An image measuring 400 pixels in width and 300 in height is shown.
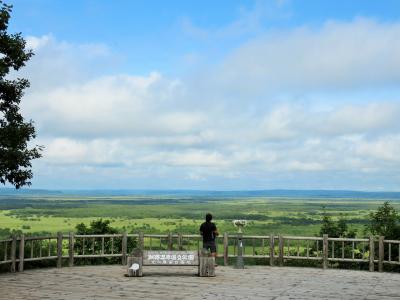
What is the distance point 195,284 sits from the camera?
591 inches

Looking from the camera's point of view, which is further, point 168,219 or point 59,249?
point 168,219

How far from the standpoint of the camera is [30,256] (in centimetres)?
1823

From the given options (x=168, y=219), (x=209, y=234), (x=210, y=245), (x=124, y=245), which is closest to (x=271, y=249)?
(x=210, y=245)

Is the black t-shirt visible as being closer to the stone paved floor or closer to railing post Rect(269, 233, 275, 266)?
the stone paved floor

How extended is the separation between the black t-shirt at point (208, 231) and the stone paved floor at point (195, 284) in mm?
1125

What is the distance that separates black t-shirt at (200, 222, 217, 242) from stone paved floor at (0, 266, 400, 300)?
1.13 meters

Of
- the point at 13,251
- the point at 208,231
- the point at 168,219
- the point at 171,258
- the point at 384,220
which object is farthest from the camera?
the point at 168,219

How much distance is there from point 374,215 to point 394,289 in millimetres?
7480

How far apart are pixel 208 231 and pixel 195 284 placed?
2823 millimetres

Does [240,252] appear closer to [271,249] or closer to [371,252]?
[271,249]

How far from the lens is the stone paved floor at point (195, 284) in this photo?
43.7 feet

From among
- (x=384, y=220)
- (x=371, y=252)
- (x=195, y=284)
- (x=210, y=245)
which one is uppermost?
(x=384, y=220)

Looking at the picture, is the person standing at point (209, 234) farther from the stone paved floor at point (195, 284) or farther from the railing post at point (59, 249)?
the railing post at point (59, 249)

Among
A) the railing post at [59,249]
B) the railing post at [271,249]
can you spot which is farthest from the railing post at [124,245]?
the railing post at [271,249]
